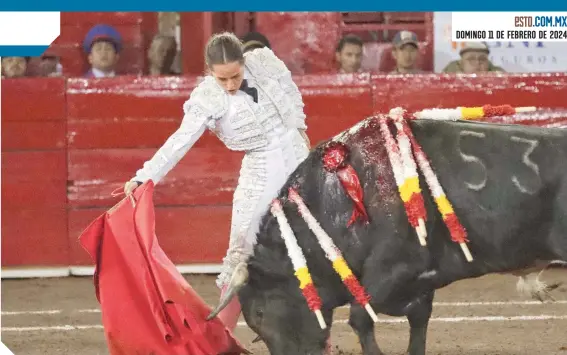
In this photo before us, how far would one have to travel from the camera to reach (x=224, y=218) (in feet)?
26.5

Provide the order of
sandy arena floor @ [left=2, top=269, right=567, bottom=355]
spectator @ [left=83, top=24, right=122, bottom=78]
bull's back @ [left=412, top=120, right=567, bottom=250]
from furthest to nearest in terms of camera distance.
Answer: spectator @ [left=83, top=24, right=122, bottom=78], sandy arena floor @ [left=2, top=269, right=567, bottom=355], bull's back @ [left=412, top=120, right=567, bottom=250]

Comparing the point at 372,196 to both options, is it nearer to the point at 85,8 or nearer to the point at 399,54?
the point at 399,54

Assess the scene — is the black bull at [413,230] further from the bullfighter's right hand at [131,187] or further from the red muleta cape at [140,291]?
the bullfighter's right hand at [131,187]

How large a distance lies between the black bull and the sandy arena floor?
28.5 inches

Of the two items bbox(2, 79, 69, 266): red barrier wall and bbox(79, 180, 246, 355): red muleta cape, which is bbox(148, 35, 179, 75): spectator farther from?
bbox(79, 180, 246, 355): red muleta cape

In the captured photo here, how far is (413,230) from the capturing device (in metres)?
4.54

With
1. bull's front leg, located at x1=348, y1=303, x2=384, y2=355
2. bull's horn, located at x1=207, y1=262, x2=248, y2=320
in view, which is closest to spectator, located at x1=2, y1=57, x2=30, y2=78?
bull's horn, located at x1=207, y1=262, x2=248, y2=320

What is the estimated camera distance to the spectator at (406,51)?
810 centimetres

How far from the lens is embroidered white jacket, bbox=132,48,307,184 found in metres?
4.82

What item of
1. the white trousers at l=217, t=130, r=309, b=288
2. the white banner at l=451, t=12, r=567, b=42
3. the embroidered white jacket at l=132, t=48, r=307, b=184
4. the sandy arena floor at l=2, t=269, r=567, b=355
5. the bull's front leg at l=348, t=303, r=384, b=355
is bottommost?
the sandy arena floor at l=2, t=269, r=567, b=355

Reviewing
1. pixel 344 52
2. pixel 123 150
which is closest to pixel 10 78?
pixel 123 150

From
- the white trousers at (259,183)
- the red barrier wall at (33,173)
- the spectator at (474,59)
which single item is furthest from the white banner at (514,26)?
the white trousers at (259,183)

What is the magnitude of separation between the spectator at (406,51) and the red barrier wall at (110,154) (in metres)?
0.29

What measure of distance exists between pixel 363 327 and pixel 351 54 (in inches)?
146
